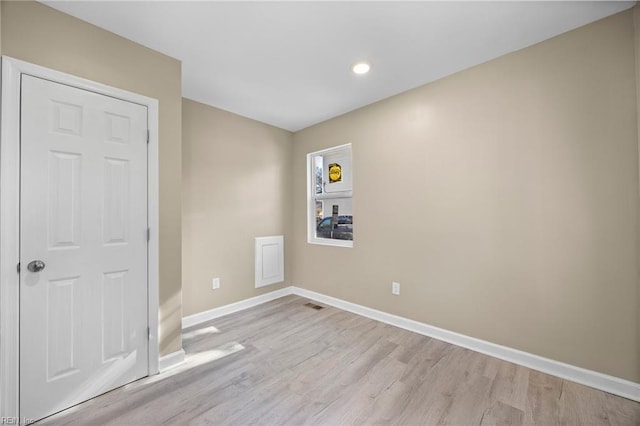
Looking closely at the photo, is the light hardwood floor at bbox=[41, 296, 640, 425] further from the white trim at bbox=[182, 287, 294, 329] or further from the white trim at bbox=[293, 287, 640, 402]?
the white trim at bbox=[182, 287, 294, 329]

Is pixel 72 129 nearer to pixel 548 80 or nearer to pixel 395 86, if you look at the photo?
pixel 395 86

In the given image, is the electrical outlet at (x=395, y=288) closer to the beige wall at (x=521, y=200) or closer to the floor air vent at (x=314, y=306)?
the beige wall at (x=521, y=200)

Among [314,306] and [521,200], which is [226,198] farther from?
[521,200]

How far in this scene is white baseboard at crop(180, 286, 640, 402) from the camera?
5.93ft

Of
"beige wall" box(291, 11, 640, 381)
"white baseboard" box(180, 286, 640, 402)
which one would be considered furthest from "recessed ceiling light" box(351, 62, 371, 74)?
"white baseboard" box(180, 286, 640, 402)

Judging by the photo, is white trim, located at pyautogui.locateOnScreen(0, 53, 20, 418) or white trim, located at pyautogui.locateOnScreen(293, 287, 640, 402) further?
white trim, located at pyautogui.locateOnScreen(293, 287, 640, 402)

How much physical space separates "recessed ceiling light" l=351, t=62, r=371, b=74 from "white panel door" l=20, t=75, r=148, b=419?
5.75 ft

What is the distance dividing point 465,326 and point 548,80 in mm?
2135

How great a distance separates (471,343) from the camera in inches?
95.2

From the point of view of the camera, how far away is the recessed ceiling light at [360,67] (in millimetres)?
2348

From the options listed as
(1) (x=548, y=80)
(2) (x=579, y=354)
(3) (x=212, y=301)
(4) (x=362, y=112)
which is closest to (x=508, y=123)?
(1) (x=548, y=80)

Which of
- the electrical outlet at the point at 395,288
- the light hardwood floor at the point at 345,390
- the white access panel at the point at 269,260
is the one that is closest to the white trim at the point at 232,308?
the white access panel at the point at 269,260

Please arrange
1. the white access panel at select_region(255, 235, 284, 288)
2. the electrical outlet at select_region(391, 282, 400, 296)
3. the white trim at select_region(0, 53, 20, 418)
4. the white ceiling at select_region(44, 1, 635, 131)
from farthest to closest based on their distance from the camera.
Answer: the white access panel at select_region(255, 235, 284, 288) → the electrical outlet at select_region(391, 282, 400, 296) → the white ceiling at select_region(44, 1, 635, 131) → the white trim at select_region(0, 53, 20, 418)

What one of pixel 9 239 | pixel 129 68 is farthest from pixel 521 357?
pixel 129 68
